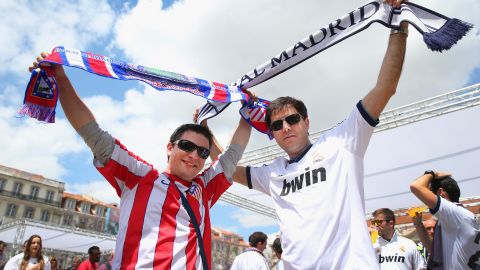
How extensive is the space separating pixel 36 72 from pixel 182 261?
4.87ft

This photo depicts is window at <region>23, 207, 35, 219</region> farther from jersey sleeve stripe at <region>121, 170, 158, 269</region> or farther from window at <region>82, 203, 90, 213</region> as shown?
jersey sleeve stripe at <region>121, 170, 158, 269</region>

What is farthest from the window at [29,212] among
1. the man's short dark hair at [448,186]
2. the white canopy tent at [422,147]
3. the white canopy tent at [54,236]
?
the man's short dark hair at [448,186]

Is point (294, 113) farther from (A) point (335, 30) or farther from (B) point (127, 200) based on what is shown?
(B) point (127, 200)

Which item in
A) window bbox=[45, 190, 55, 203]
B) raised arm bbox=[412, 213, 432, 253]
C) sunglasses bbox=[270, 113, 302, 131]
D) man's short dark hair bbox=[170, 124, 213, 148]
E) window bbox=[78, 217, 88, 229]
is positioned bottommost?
raised arm bbox=[412, 213, 432, 253]

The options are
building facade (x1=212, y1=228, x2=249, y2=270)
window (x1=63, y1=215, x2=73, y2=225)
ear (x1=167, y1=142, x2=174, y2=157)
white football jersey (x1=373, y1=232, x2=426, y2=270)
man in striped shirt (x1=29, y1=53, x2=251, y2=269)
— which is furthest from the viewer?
building facade (x1=212, y1=228, x2=249, y2=270)

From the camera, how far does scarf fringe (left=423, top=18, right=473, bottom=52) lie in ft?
7.12

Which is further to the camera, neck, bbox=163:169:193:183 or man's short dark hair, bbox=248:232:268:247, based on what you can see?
man's short dark hair, bbox=248:232:268:247

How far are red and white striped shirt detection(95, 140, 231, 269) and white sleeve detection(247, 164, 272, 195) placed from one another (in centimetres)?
50

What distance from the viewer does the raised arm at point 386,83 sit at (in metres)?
1.97

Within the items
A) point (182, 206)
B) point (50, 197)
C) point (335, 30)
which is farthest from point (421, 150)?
point (50, 197)

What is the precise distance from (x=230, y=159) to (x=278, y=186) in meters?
0.53

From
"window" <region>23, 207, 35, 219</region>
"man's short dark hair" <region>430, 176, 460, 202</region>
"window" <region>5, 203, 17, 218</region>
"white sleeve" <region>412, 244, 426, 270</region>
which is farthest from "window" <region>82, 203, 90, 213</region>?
"man's short dark hair" <region>430, 176, 460, 202</region>

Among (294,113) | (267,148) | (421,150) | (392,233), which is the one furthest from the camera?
(267,148)

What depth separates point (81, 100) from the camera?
6.92 ft
